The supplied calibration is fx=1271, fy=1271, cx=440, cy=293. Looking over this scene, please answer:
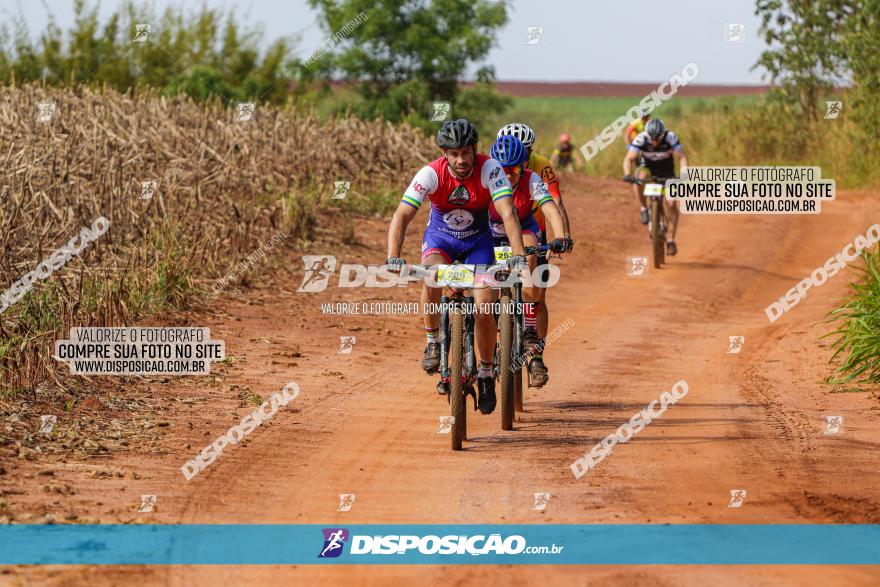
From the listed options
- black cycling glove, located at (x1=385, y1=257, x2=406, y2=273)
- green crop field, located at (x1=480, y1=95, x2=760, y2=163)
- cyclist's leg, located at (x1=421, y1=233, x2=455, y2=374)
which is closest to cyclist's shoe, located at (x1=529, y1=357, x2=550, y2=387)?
cyclist's leg, located at (x1=421, y1=233, x2=455, y2=374)

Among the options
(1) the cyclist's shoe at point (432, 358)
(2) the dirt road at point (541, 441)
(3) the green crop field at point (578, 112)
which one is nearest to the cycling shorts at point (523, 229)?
(1) the cyclist's shoe at point (432, 358)

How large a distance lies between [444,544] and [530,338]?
397 centimetres

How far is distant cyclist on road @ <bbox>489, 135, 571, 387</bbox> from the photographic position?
1025cm

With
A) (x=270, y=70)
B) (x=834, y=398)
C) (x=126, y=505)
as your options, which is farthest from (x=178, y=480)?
(x=270, y=70)

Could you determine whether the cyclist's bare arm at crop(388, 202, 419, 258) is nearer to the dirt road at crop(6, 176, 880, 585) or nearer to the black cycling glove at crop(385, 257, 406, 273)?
the black cycling glove at crop(385, 257, 406, 273)

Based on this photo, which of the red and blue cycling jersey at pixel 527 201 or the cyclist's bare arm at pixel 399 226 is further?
the red and blue cycling jersey at pixel 527 201

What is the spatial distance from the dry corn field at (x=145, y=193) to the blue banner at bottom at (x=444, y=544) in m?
3.81

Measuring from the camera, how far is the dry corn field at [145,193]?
11797 millimetres

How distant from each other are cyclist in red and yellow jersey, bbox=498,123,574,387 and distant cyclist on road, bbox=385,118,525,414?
2.14ft

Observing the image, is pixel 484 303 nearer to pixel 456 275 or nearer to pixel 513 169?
pixel 456 275

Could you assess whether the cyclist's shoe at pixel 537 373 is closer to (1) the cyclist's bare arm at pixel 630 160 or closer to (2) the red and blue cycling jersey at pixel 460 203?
(2) the red and blue cycling jersey at pixel 460 203

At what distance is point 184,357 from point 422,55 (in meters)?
27.6

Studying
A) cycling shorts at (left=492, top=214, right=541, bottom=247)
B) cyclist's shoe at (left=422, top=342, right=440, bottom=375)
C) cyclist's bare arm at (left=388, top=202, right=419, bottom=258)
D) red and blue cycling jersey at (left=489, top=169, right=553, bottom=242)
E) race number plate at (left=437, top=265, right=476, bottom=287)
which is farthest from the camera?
cycling shorts at (left=492, top=214, right=541, bottom=247)

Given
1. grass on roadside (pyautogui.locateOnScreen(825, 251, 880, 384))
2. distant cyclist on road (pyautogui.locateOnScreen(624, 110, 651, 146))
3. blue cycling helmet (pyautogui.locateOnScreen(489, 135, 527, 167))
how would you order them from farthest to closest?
distant cyclist on road (pyautogui.locateOnScreen(624, 110, 651, 146)), grass on roadside (pyautogui.locateOnScreen(825, 251, 880, 384)), blue cycling helmet (pyautogui.locateOnScreen(489, 135, 527, 167))
